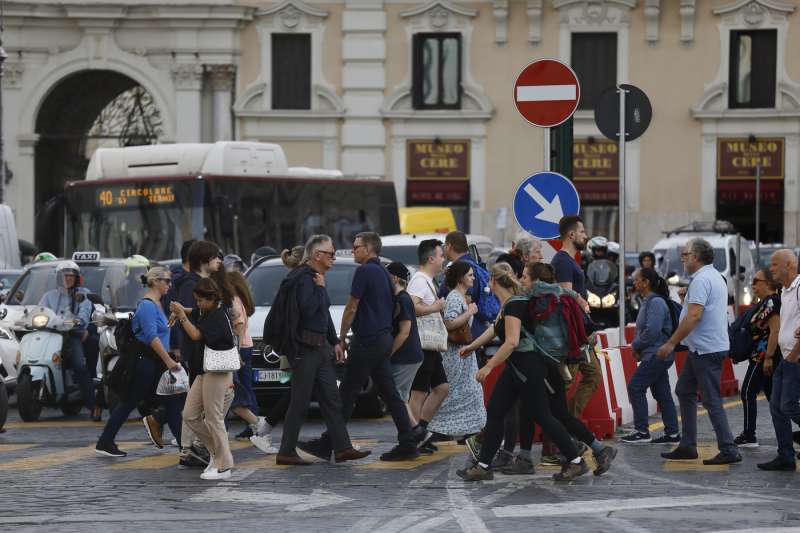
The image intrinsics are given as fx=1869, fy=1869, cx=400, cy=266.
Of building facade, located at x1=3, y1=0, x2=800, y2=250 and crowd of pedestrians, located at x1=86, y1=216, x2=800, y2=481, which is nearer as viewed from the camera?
crowd of pedestrians, located at x1=86, y1=216, x2=800, y2=481

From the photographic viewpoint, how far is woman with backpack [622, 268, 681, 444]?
48.1ft

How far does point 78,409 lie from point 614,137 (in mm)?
6630

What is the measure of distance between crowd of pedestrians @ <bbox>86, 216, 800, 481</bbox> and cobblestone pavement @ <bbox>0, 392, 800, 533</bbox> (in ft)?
0.85

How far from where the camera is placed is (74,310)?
18.7 meters

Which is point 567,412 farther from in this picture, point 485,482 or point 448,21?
point 448,21

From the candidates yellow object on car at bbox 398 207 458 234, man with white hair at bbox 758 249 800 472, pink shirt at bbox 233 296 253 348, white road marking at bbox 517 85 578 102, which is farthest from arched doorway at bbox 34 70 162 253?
man with white hair at bbox 758 249 800 472

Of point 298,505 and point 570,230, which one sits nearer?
point 298,505

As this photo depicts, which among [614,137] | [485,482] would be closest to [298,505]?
[485,482]

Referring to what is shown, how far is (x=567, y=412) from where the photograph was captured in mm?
12438

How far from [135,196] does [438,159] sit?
59.0ft

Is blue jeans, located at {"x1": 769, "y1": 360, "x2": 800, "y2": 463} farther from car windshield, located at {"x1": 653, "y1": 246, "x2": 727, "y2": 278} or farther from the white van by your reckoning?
car windshield, located at {"x1": 653, "y1": 246, "x2": 727, "y2": 278}

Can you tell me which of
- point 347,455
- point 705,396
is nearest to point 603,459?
point 705,396

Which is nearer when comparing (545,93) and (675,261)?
(545,93)

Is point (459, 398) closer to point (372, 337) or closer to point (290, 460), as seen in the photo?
point (372, 337)
